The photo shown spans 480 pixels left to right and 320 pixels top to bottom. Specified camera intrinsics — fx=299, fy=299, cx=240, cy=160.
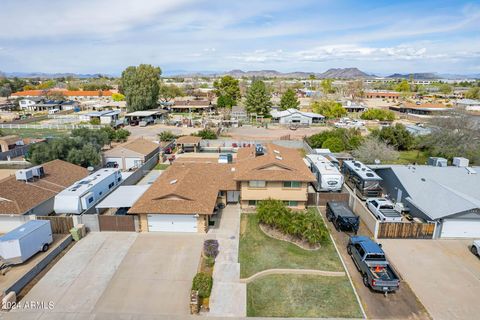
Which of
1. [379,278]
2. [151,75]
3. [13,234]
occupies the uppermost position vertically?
[151,75]

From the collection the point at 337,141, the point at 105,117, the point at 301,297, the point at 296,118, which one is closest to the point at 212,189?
the point at 301,297

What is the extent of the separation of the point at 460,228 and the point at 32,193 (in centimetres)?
3259

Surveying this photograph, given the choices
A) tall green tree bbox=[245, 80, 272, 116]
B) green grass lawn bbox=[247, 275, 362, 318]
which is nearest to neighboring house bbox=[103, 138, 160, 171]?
green grass lawn bbox=[247, 275, 362, 318]

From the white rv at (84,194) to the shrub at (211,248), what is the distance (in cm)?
1078

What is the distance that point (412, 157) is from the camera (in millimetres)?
43344

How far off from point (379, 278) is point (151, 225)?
15244mm

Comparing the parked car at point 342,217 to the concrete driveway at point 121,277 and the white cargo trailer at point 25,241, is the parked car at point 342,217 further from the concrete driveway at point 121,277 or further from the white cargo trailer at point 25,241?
the white cargo trailer at point 25,241

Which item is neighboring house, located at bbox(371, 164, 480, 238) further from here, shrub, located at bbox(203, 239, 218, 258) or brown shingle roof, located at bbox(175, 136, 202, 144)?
brown shingle roof, located at bbox(175, 136, 202, 144)

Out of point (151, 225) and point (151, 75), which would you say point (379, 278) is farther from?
point (151, 75)

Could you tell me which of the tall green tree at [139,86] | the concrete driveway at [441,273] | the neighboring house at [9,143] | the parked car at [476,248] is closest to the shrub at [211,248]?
the concrete driveway at [441,273]

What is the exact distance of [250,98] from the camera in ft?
261

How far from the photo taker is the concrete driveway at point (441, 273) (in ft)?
49.8

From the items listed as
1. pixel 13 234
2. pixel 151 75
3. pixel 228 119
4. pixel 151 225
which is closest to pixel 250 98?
pixel 228 119

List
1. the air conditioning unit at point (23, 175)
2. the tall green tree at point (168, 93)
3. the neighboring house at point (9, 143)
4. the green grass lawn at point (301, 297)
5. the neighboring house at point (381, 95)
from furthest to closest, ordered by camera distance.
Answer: the neighboring house at point (381, 95) → the tall green tree at point (168, 93) → the neighboring house at point (9, 143) → the air conditioning unit at point (23, 175) → the green grass lawn at point (301, 297)
